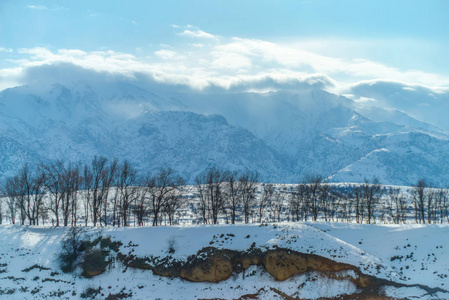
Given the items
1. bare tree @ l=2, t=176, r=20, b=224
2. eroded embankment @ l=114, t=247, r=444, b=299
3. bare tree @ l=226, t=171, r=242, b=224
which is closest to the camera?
eroded embankment @ l=114, t=247, r=444, b=299

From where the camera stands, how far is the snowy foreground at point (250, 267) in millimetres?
37688

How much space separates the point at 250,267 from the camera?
40.6 meters

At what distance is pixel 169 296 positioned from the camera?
3822 cm

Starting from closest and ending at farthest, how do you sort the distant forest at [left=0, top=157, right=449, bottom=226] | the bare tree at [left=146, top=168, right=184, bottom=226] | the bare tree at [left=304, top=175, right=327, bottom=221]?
the bare tree at [left=146, top=168, right=184, bottom=226], the distant forest at [left=0, top=157, right=449, bottom=226], the bare tree at [left=304, top=175, right=327, bottom=221]

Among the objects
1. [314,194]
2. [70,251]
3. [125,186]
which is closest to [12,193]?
[125,186]

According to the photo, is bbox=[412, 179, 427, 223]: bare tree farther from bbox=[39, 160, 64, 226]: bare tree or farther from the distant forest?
bbox=[39, 160, 64, 226]: bare tree

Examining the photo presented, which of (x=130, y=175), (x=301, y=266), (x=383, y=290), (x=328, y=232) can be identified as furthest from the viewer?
(x=130, y=175)

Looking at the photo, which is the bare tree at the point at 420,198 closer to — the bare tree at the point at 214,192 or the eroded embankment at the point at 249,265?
the bare tree at the point at 214,192

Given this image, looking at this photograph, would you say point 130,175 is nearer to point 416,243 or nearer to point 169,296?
point 169,296

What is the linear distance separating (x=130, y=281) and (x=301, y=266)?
1873 centimetres

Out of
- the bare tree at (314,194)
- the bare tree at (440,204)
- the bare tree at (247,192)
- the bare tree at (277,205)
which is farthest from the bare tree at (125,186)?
the bare tree at (440,204)

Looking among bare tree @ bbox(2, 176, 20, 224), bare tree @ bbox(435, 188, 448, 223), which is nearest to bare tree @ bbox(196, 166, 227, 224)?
bare tree @ bbox(2, 176, 20, 224)

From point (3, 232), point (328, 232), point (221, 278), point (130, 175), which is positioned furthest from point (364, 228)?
point (3, 232)

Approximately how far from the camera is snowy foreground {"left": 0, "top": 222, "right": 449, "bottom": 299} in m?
37.7
